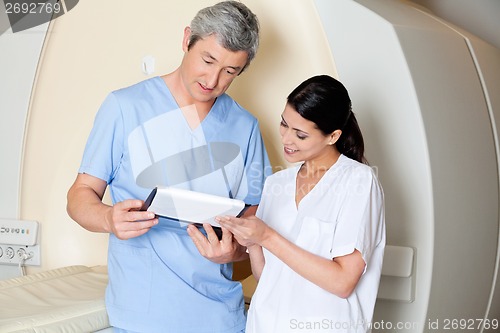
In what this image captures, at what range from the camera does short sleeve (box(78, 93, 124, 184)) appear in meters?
1.79

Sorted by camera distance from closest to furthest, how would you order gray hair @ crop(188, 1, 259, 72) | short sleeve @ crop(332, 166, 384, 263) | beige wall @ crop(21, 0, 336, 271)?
short sleeve @ crop(332, 166, 384, 263) < gray hair @ crop(188, 1, 259, 72) < beige wall @ crop(21, 0, 336, 271)

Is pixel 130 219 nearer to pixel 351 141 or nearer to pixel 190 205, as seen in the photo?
pixel 190 205

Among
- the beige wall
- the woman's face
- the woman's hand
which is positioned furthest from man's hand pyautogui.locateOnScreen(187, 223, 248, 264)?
the beige wall

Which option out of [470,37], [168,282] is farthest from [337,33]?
[168,282]

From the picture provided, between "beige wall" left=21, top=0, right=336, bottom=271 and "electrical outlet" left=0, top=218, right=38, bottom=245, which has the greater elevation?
"beige wall" left=21, top=0, right=336, bottom=271

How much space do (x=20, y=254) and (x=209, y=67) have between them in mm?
1161

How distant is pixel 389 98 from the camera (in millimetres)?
2059

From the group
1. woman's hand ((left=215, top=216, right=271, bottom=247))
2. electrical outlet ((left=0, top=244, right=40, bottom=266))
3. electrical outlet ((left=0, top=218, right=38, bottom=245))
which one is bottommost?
electrical outlet ((left=0, top=244, right=40, bottom=266))

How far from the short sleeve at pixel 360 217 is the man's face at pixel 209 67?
0.41 metres

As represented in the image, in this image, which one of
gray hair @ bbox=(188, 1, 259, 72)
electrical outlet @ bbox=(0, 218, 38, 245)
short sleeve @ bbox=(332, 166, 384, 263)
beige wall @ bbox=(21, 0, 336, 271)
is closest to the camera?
short sleeve @ bbox=(332, 166, 384, 263)

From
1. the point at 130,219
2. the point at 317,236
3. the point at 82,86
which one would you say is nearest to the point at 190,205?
the point at 130,219

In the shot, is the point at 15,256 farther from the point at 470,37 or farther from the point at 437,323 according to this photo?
the point at 470,37

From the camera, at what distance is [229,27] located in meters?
1.75

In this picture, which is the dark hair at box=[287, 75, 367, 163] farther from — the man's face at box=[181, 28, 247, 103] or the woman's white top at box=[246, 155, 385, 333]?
the man's face at box=[181, 28, 247, 103]
